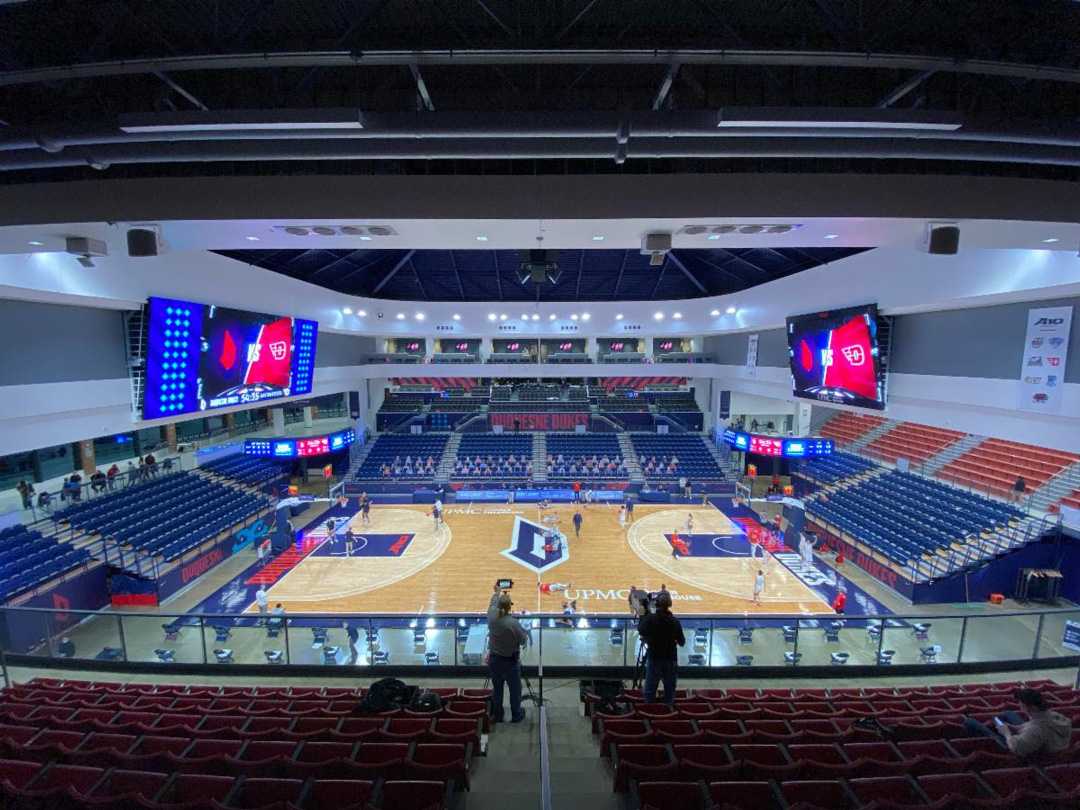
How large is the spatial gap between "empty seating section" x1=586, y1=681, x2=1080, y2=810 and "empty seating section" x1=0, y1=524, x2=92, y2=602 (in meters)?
13.7

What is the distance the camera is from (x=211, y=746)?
12.6 feet

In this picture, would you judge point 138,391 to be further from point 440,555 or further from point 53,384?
point 440,555

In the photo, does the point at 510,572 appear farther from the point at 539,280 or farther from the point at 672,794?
the point at 672,794

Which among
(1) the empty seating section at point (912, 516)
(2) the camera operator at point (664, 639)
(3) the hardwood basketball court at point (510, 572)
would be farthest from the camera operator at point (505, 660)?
(1) the empty seating section at point (912, 516)

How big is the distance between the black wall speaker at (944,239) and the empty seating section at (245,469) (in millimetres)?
23969

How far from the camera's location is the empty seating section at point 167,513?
45.2 ft

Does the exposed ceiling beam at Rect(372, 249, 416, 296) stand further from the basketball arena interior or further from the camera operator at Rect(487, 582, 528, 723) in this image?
the camera operator at Rect(487, 582, 528, 723)

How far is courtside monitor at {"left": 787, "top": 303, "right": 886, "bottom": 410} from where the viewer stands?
13.7m

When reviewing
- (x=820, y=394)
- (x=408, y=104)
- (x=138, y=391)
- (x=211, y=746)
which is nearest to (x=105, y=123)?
(x=408, y=104)

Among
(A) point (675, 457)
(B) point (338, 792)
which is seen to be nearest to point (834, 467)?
(A) point (675, 457)

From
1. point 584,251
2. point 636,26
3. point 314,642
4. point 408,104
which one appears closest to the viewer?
point 636,26

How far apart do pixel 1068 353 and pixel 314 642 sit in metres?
15.9

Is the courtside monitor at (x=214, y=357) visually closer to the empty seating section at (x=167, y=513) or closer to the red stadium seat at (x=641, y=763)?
the empty seating section at (x=167, y=513)

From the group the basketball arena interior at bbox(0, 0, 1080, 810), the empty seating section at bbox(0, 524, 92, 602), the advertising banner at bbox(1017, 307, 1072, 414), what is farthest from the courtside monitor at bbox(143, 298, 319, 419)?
the advertising banner at bbox(1017, 307, 1072, 414)
